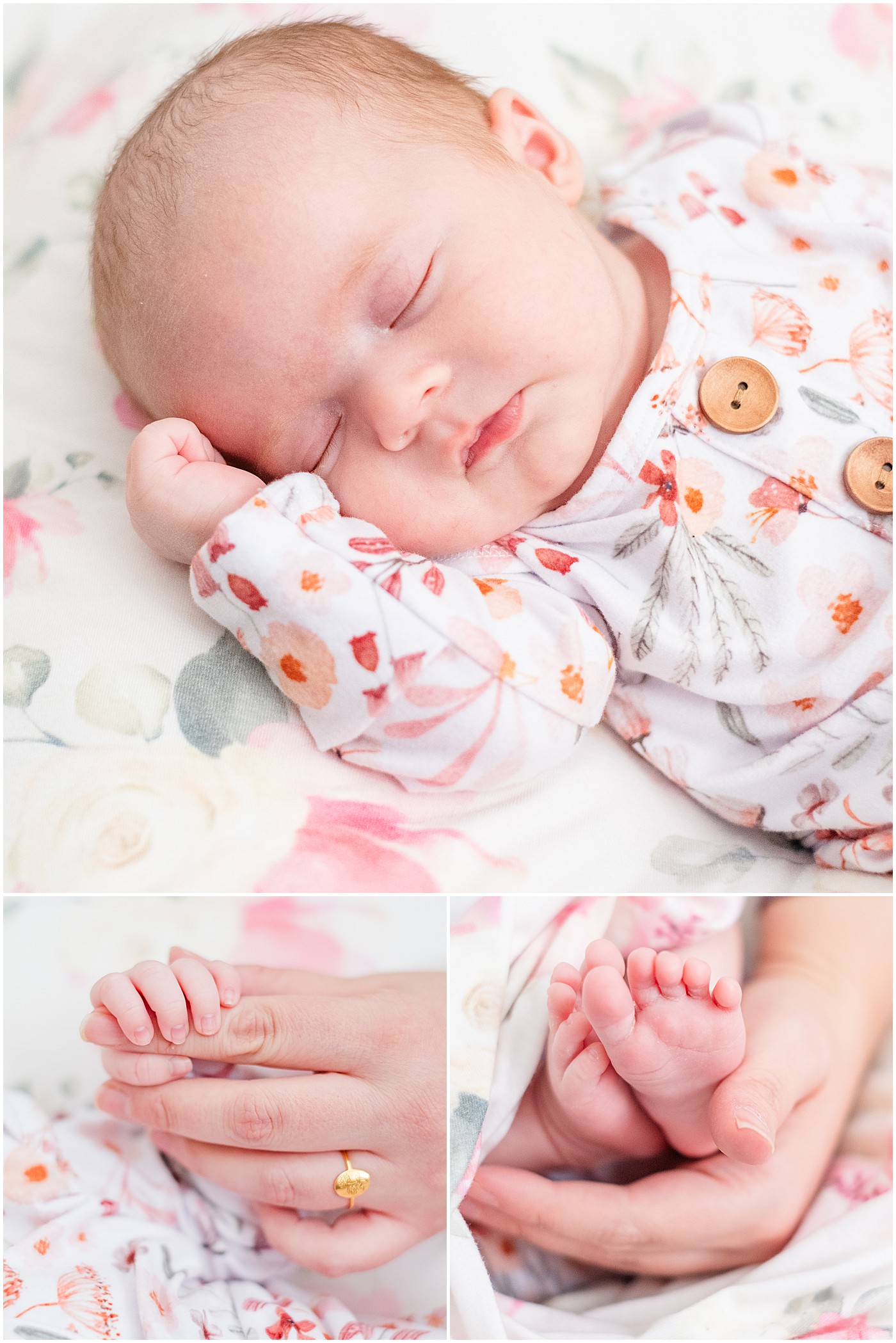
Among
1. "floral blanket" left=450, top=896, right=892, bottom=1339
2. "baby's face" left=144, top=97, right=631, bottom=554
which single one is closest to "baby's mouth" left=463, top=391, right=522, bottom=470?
"baby's face" left=144, top=97, right=631, bottom=554

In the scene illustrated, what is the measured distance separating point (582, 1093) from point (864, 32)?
1.06 m

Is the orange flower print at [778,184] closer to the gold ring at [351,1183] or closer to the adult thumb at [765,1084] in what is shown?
the adult thumb at [765,1084]

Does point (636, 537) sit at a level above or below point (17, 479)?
above

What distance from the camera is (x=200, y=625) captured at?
88cm

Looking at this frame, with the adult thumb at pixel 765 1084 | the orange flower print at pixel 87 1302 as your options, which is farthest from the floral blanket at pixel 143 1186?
the adult thumb at pixel 765 1084

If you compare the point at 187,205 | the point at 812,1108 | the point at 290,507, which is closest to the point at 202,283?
the point at 187,205

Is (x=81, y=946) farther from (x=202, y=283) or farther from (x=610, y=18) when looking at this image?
(x=610, y=18)

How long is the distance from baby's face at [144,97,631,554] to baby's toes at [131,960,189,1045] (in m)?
0.36

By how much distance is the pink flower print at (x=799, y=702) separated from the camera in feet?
2.92

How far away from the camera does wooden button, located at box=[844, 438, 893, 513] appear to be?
0.88 metres

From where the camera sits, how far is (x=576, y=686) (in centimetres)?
84

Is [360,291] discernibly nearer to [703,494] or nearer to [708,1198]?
[703,494]

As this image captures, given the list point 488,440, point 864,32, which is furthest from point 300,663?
point 864,32

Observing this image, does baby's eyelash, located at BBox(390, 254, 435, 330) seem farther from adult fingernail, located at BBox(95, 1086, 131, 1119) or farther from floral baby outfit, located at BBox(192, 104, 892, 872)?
adult fingernail, located at BBox(95, 1086, 131, 1119)
